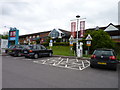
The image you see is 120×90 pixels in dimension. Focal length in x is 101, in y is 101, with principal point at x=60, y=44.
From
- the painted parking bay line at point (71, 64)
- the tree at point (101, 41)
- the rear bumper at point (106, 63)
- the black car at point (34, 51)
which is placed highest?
the tree at point (101, 41)

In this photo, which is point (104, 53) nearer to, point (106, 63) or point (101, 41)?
point (106, 63)

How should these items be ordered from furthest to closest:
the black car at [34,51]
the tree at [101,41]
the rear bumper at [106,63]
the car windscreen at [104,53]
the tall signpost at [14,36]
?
the tall signpost at [14,36] < the tree at [101,41] < the black car at [34,51] < the car windscreen at [104,53] < the rear bumper at [106,63]

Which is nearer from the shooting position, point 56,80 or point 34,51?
point 56,80

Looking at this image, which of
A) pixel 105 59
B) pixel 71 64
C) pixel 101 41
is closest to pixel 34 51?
pixel 71 64

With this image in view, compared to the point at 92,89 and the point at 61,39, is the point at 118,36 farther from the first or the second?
the point at 92,89

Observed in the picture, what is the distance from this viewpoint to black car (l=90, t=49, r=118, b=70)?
21.9 ft

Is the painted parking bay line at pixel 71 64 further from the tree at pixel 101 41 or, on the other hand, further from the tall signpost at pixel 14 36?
the tall signpost at pixel 14 36

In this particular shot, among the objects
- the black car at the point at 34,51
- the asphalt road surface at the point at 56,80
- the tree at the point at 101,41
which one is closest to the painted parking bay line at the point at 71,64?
the asphalt road surface at the point at 56,80

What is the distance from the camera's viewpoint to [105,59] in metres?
6.80

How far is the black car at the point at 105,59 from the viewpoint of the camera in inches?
263

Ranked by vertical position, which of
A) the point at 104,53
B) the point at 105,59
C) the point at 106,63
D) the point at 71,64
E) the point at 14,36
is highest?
the point at 14,36

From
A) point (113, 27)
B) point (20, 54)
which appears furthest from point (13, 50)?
point (113, 27)

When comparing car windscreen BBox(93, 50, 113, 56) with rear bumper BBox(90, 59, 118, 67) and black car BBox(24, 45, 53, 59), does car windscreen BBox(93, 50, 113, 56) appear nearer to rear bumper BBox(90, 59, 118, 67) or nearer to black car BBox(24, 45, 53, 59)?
rear bumper BBox(90, 59, 118, 67)

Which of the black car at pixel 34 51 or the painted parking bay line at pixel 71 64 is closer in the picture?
the painted parking bay line at pixel 71 64
